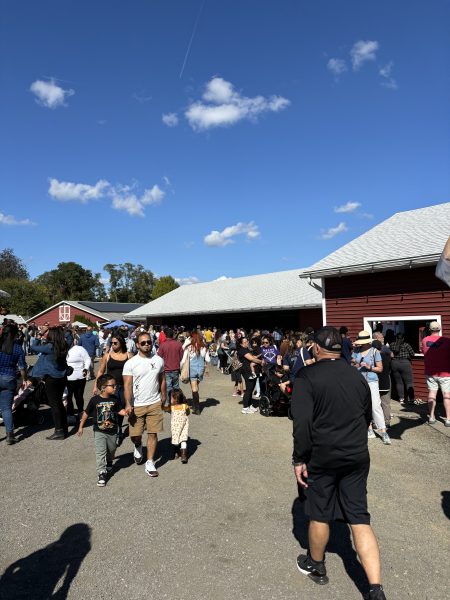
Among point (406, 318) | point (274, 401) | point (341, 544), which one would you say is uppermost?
point (406, 318)

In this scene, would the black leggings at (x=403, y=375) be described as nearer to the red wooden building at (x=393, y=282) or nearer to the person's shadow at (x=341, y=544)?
the red wooden building at (x=393, y=282)

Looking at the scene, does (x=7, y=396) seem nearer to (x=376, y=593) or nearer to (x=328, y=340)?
(x=328, y=340)

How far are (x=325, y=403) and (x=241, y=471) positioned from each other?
304 centimetres

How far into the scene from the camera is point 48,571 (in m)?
3.32

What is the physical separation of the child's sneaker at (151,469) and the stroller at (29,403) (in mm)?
3581

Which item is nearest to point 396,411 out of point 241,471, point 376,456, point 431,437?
point 431,437

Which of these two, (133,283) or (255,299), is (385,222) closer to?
(255,299)

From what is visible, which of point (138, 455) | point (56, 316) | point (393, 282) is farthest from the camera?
point (56, 316)

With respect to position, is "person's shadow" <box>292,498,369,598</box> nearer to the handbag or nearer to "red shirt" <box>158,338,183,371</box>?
"red shirt" <box>158,338,183,371</box>

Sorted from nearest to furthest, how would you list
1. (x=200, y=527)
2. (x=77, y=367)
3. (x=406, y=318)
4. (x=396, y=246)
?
1. (x=200, y=527)
2. (x=77, y=367)
3. (x=406, y=318)
4. (x=396, y=246)

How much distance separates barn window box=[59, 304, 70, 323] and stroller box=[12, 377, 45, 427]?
3862 cm

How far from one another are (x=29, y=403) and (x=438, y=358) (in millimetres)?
7916

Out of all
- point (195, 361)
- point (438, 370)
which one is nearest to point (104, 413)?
point (195, 361)

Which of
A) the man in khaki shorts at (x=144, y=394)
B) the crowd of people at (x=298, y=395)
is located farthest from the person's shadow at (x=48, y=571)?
the man in khaki shorts at (x=144, y=394)
